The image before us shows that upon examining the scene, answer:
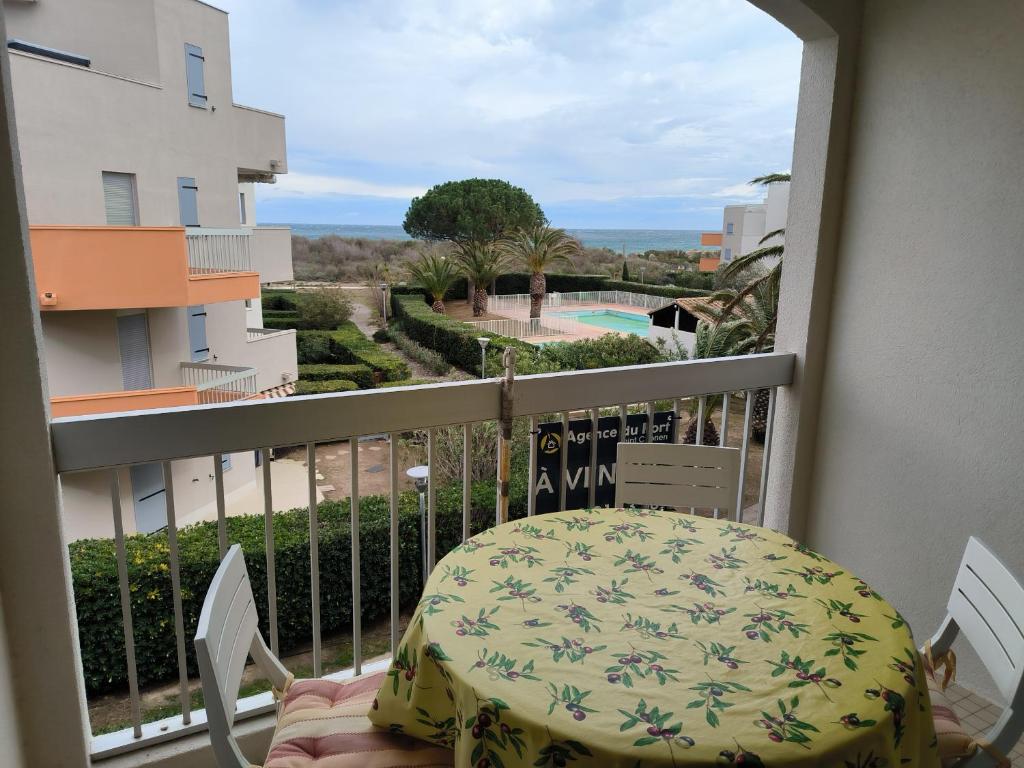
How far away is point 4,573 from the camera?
1419 millimetres

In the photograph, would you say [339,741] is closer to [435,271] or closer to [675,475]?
[675,475]

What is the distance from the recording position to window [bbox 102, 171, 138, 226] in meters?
7.87

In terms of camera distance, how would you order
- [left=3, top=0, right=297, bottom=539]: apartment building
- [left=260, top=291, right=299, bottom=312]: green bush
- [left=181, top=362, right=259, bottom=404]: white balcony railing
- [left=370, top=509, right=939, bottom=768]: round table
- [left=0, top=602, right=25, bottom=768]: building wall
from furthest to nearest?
[left=260, top=291, right=299, bottom=312]: green bush < [left=181, top=362, right=259, bottom=404]: white balcony railing < [left=3, top=0, right=297, bottom=539]: apartment building < [left=0, top=602, right=25, bottom=768]: building wall < [left=370, top=509, right=939, bottom=768]: round table

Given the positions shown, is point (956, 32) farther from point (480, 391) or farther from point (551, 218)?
point (551, 218)

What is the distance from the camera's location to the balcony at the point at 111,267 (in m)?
5.77

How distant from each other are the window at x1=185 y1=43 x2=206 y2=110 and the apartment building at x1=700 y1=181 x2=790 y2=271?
7454 millimetres

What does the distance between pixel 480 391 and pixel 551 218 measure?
34.4 ft

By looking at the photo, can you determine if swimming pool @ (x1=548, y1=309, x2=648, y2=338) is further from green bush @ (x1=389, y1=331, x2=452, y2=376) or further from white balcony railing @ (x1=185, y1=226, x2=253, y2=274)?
white balcony railing @ (x1=185, y1=226, x2=253, y2=274)

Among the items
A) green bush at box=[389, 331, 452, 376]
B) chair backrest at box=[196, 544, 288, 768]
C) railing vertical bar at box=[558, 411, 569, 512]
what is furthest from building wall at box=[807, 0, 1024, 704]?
green bush at box=[389, 331, 452, 376]

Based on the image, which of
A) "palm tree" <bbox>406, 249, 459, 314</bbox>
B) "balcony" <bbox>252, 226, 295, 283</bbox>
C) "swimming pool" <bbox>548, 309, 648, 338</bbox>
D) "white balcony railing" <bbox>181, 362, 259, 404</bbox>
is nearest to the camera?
"white balcony railing" <bbox>181, 362, 259, 404</bbox>

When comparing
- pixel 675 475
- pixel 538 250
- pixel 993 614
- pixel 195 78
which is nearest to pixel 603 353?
pixel 538 250

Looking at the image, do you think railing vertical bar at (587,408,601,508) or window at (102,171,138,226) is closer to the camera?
railing vertical bar at (587,408,601,508)

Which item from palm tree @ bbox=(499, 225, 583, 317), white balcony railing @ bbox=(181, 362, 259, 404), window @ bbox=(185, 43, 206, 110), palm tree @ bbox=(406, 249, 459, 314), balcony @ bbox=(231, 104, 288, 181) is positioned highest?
A: window @ bbox=(185, 43, 206, 110)

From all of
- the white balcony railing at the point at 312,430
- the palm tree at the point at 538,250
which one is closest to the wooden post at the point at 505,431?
the white balcony railing at the point at 312,430
